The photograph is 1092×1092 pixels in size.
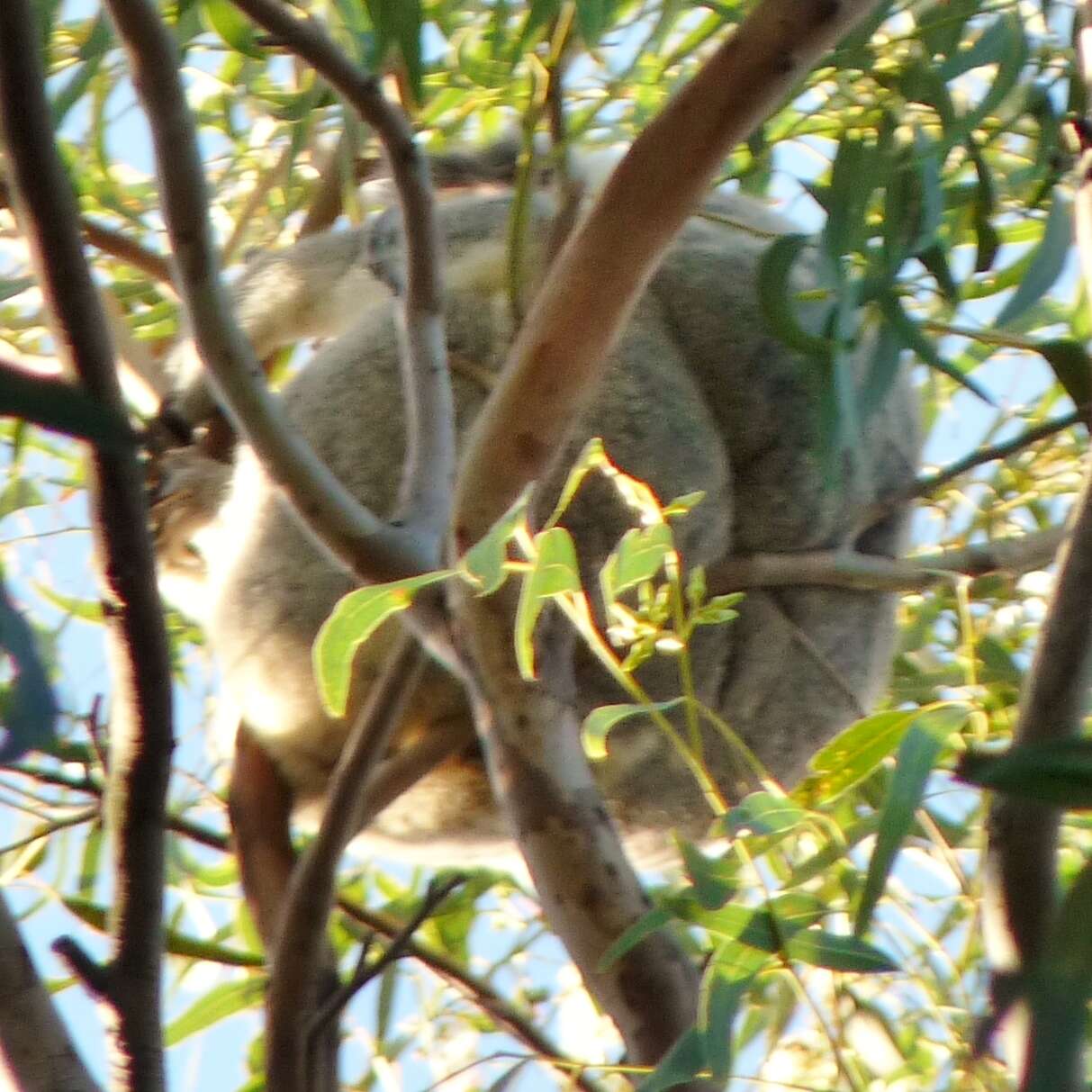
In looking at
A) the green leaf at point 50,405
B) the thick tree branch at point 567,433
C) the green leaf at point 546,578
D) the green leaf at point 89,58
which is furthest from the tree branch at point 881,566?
the green leaf at point 50,405

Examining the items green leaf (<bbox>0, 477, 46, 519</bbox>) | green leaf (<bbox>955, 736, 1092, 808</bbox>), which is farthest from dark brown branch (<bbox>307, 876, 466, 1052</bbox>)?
green leaf (<bbox>0, 477, 46, 519</bbox>)

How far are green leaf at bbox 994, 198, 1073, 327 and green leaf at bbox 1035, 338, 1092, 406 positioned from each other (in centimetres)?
7

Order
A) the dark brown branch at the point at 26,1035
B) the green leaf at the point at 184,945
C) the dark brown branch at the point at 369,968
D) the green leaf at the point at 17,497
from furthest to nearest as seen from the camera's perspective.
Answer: the green leaf at the point at 17,497
the green leaf at the point at 184,945
the dark brown branch at the point at 369,968
the dark brown branch at the point at 26,1035

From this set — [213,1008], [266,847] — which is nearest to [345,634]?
[266,847]

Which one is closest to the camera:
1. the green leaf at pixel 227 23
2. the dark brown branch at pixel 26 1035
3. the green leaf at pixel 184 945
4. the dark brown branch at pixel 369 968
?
the dark brown branch at pixel 26 1035

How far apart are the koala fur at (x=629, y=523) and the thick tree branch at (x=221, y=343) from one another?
1.33 ft

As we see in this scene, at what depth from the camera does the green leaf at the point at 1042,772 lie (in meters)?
0.34

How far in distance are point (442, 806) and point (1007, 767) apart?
3.89 feet

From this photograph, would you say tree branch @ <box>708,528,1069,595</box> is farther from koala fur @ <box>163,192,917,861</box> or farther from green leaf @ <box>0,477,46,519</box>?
green leaf @ <box>0,477,46,519</box>

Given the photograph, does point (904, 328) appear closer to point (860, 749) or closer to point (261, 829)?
point (860, 749)

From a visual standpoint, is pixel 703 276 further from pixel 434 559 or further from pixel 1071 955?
pixel 1071 955

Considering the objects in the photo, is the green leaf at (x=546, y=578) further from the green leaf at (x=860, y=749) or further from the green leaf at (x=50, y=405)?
the green leaf at (x=50, y=405)

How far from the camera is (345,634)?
74 cm

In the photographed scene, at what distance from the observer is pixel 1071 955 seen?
0.34 m
